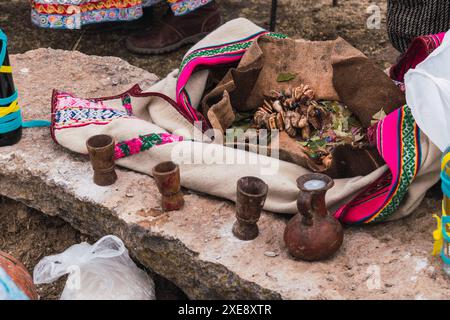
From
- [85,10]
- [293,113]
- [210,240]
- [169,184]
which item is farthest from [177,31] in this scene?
[210,240]

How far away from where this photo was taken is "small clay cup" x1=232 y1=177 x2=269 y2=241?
6.89ft

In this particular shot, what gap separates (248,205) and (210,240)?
8.7 inches

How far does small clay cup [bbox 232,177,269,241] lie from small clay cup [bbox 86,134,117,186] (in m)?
0.56

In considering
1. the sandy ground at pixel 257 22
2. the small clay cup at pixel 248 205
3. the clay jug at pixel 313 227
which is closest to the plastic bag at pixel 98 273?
the small clay cup at pixel 248 205

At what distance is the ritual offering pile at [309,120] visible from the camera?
2658 millimetres

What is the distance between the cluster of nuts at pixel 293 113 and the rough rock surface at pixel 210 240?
1.60ft

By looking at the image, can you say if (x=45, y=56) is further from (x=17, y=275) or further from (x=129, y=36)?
(x=17, y=275)

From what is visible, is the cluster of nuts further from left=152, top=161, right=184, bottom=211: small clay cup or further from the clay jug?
the clay jug

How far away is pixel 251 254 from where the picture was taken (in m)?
2.15

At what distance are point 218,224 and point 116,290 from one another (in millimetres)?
432

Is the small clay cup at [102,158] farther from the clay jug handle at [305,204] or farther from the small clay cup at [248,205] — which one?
the clay jug handle at [305,204]

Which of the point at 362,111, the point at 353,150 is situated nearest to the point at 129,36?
the point at 362,111

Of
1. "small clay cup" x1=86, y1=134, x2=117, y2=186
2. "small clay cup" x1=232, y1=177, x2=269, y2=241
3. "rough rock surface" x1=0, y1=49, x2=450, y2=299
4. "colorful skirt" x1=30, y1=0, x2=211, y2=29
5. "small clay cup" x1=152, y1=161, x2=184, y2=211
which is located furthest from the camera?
"colorful skirt" x1=30, y1=0, x2=211, y2=29

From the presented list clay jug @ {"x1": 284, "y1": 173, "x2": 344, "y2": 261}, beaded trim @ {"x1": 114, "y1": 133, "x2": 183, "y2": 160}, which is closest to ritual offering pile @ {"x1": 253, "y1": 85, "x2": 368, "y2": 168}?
beaded trim @ {"x1": 114, "y1": 133, "x2": 183, "y2": 160}
